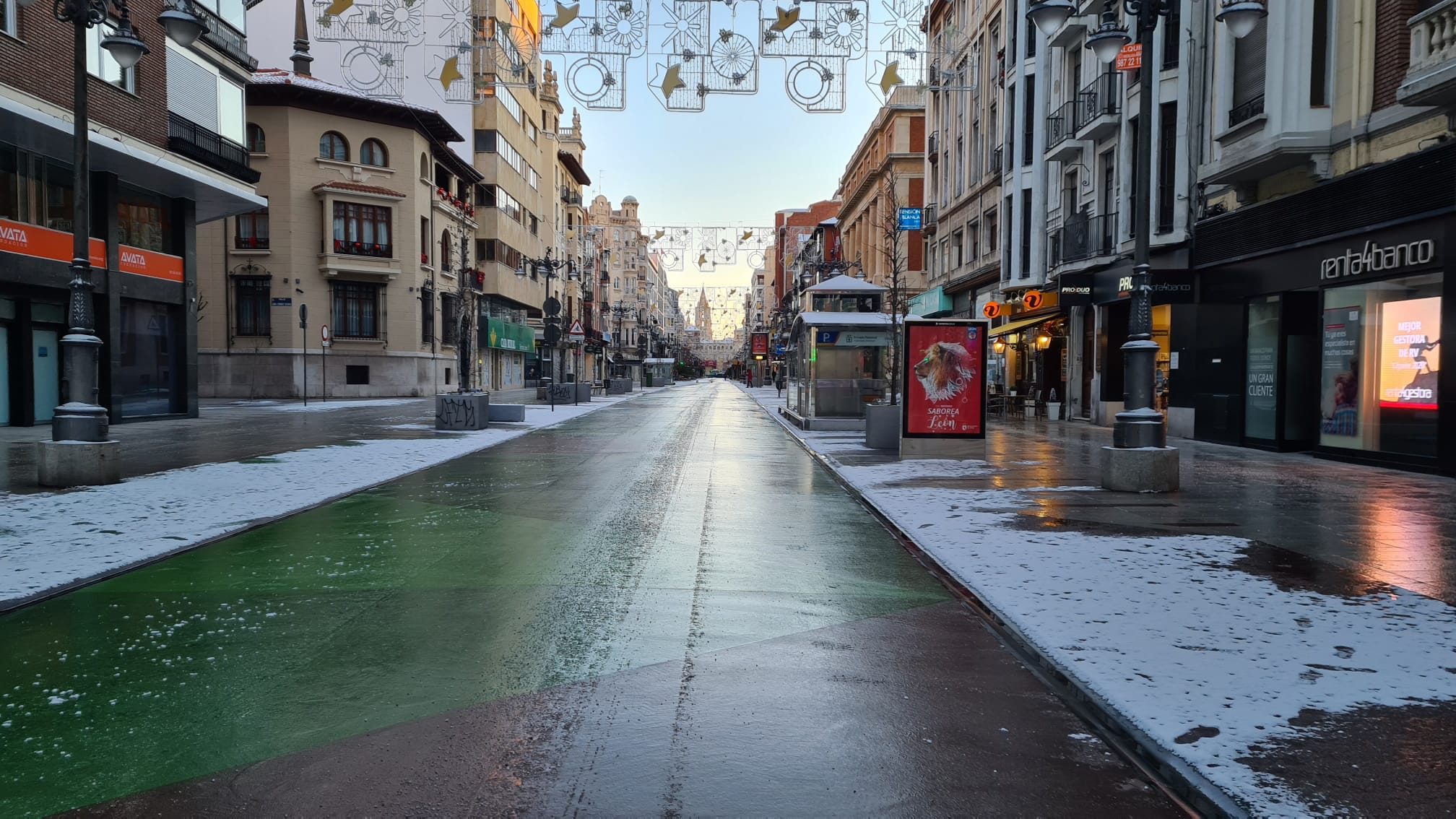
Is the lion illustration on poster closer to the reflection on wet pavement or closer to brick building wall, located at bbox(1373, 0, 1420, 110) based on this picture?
the reflection on wet pavement

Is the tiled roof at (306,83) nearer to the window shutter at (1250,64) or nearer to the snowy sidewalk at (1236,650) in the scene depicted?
the window shutter at (1250,64)

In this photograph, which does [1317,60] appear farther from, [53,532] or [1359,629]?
[53,532]

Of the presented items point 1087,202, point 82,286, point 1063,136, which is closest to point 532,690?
point 82,286

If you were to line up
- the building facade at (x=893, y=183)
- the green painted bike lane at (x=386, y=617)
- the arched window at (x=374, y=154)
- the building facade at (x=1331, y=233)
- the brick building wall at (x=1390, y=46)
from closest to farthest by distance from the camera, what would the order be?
the green painted bike lane at (x=386, y=617) < the building facade at (x=1331, y=233) < the brick building wall at (x=1390, y=46) < the arched window at (x=374, y=154) < the building facade at (x=893, y=183)

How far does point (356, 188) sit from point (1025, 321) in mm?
29125

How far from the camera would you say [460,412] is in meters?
22.2

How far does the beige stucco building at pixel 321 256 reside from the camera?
38906mm

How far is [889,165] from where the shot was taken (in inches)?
2021

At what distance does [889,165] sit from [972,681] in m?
49.8

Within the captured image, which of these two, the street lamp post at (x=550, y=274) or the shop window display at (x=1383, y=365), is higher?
the street lamp post at (x=550, y=274)

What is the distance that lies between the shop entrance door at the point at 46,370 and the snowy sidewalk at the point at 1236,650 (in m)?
21.3

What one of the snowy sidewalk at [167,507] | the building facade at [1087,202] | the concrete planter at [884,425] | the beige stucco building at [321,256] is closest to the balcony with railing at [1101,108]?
the building facade at [1087,202]

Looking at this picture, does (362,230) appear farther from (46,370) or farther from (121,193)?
(46,370)

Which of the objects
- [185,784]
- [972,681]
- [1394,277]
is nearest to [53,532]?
[185,784]
